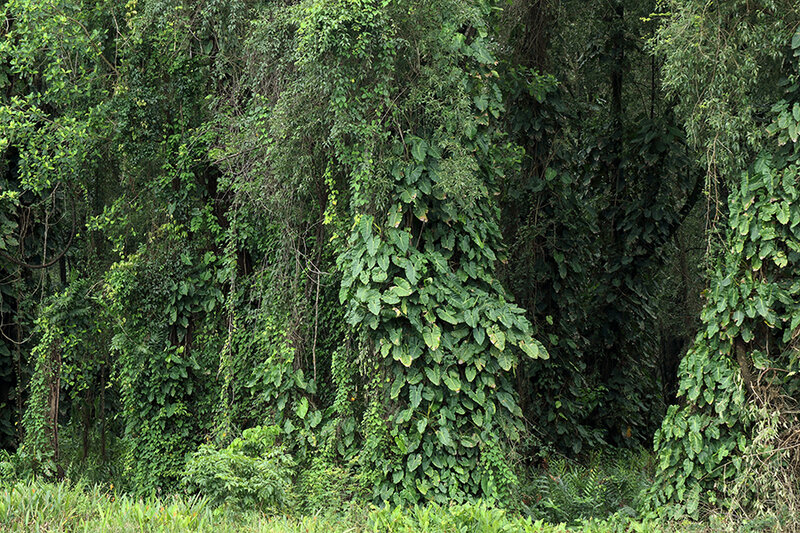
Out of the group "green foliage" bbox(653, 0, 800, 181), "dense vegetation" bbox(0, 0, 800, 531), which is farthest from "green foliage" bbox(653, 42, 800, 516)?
"green foliage" bbox(653, 0, 800, 181)

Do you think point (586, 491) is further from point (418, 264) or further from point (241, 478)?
point (241, 478)

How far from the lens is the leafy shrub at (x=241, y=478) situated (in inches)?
254

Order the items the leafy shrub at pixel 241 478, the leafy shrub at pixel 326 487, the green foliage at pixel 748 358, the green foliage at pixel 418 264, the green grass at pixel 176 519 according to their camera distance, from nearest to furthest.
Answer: the green grass at pixel 176 519, the green foliage at pixel 748 358, the leafy shrub at pixel 241 478, the green foliage at pixel 418 264, the leafy shrub at pixel 326 487

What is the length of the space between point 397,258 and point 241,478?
229 cm

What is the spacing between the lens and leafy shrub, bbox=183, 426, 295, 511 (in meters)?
6.46

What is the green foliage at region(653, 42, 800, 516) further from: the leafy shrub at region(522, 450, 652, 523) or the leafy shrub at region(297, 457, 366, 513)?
the leafy shrub at region(297, 457, 366, 513)

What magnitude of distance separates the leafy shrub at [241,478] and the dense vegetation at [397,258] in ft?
0.12

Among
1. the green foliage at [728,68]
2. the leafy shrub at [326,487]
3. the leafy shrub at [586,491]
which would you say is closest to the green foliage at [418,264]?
the leafy shrub at [326,487]

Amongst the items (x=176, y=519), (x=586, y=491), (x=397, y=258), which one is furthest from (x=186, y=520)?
(x=586, y=491)

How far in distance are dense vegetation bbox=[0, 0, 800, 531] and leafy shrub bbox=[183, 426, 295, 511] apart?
35 millimetres

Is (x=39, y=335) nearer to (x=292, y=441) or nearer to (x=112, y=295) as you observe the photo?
(x=112, y=295)

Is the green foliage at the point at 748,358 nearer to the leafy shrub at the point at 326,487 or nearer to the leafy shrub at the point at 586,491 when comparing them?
the leafy shrub at the point at 586,491

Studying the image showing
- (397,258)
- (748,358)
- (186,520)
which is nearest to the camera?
(186,520)

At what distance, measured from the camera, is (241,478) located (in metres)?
6.54
